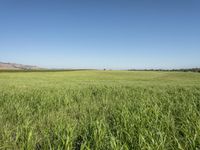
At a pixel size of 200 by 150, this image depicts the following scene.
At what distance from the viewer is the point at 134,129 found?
4805 mm

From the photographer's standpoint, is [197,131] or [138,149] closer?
[138,149]

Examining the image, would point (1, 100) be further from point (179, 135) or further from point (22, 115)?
point (179, 135)

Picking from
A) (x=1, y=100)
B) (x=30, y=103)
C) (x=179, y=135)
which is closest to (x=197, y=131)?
(x=179, y=135)

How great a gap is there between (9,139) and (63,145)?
1233 millimetres

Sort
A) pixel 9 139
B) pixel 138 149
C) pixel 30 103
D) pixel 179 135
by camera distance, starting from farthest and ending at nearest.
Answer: pixel 30 103, pixel 179 135, pixel 9 139, pixel 138 149

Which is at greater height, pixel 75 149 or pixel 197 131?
pixel 197 131

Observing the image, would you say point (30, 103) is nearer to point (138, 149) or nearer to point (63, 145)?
point (63, 145)

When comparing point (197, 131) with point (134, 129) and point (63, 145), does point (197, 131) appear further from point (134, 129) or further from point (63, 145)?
point (63, 145)

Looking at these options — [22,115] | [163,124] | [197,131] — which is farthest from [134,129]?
[22,115]

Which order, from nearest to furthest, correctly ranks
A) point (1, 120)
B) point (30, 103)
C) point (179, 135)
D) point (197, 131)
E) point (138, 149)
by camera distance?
point (138, 149)
point (197, 131)
point (179, 135)
point (1, 120)
point (30, 103)

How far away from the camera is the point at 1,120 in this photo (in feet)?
20.5

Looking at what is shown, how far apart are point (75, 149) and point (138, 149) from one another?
43.8 inches

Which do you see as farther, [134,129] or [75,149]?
[134,129]

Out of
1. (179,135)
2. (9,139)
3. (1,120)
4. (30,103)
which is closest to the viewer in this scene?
(9,139)
